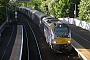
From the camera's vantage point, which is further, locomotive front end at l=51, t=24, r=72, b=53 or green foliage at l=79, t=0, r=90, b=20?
green foliage at l=79, t=0, r=90, b=20

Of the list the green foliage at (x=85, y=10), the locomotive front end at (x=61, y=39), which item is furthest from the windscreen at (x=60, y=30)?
the green foliage at (x=85, y=10)

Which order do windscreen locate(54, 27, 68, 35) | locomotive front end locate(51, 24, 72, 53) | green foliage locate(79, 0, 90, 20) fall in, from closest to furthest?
1. locomotive front end locate(51, 24, 72, 53)
2. windscreen locate(54, 27, 68, 35)
3. green foliage locate(79, 0, 90, 20)

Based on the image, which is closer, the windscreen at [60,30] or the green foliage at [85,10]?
the windscreen at [60,30]

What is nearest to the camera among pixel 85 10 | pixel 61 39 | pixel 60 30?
pixel 61 39

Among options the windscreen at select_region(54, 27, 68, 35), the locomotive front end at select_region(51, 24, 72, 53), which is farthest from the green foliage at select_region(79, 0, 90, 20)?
the locomotive front end at select_region(51, 24, 72, 53)

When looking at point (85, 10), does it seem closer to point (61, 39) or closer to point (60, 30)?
point (60, 30)

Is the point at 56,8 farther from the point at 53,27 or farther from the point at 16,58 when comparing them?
the point at 16,58

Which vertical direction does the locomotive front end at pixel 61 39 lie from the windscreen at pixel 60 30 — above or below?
below

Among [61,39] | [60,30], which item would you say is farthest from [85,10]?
[61,39]

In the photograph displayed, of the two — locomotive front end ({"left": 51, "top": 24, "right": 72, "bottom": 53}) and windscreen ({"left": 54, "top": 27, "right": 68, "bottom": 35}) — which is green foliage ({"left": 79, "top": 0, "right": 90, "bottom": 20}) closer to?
windscreen ({"left": 54, "top": 27, "right": 68, "bottom": 35})

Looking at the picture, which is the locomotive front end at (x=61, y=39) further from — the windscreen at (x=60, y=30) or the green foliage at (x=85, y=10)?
the green foliage at (x=85, y=10)

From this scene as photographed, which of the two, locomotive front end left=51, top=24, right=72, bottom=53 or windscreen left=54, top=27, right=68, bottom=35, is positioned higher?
windscreen left=54, top=27, right=68, bottom=35

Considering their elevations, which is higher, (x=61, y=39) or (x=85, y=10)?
(x=85, y=10)

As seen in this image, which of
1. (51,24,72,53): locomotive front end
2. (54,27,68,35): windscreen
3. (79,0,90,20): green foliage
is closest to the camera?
(51,24,72,53): locomotive front end
